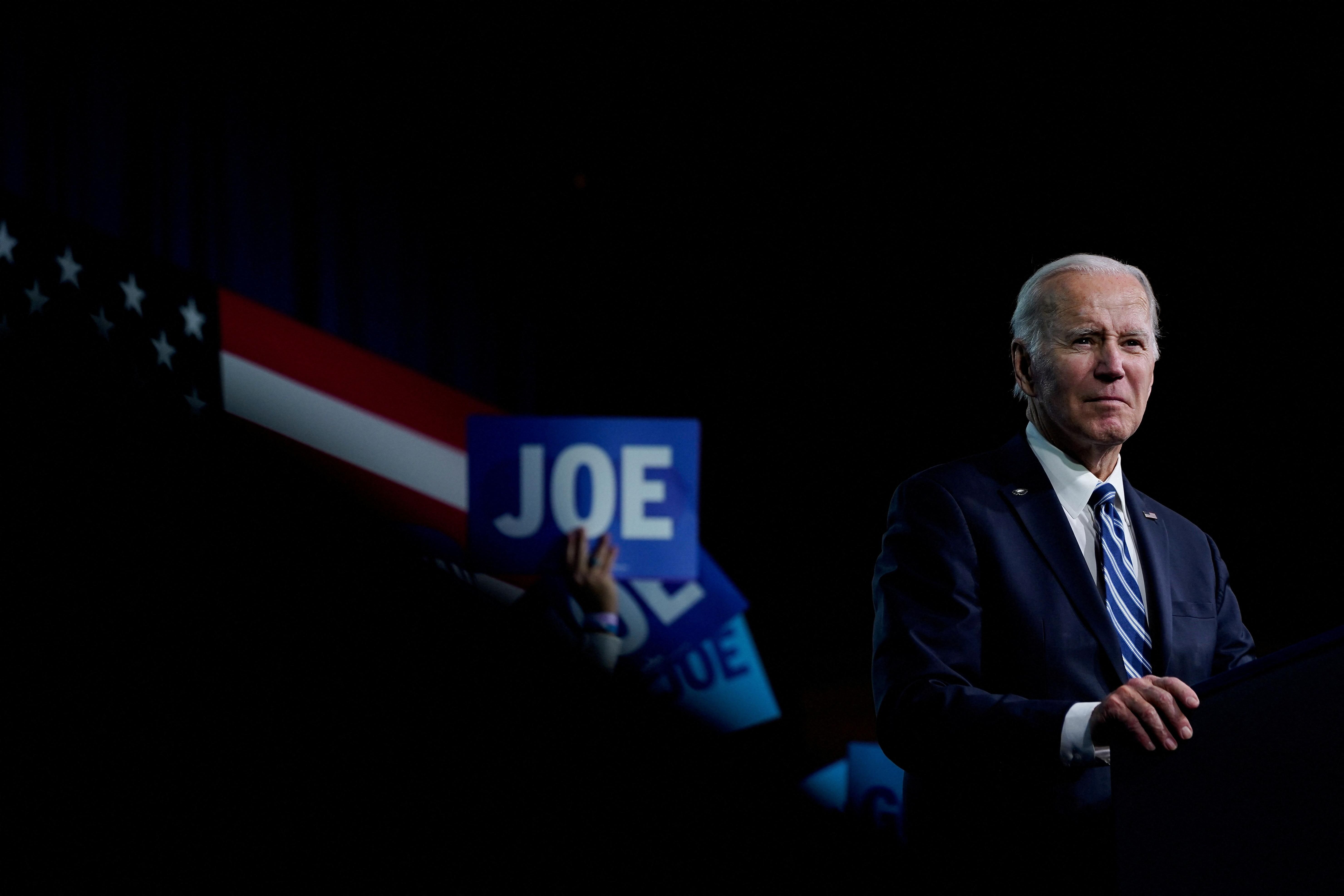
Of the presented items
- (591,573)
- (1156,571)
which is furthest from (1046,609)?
(591,573)

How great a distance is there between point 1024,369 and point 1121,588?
11.8 inches

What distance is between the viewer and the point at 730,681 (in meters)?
4.50

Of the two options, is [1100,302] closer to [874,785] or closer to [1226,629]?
[1226,629]

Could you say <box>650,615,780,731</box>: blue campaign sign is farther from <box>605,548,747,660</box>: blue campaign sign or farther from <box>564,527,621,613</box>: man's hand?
<box>564,527,621,613</box>: man's hand

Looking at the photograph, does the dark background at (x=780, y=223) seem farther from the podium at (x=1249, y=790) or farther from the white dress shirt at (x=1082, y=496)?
the podium at (x=1249, y=790)

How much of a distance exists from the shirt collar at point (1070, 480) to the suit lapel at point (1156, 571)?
0.07ft

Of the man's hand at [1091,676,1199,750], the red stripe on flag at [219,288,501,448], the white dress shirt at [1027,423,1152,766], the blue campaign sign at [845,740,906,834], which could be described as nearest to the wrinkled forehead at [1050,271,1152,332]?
the white dress shirt at [1027,423,1152,766]

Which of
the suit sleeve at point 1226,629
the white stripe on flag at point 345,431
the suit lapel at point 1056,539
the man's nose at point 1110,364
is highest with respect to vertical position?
the white stripe on flag at point 345,431

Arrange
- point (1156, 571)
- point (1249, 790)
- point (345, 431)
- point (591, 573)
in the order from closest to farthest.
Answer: point (1249, 790) → point (1156, 571) → point (591, 573) → point (345, 431)

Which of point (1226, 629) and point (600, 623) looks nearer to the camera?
point (1226, 629)

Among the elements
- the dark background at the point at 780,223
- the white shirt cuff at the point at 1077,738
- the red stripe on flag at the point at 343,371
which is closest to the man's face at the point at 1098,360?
the white shirt cuff at the point at 1077,738

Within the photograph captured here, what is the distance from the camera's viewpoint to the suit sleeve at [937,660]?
0.97 metres

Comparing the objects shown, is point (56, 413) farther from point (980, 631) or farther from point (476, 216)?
point (476, 216)

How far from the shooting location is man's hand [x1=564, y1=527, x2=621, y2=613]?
3.44 meters
